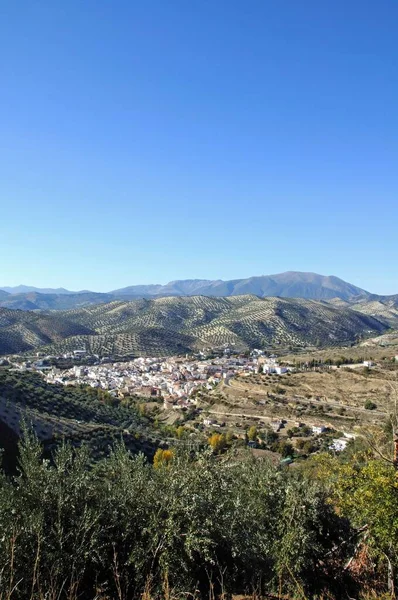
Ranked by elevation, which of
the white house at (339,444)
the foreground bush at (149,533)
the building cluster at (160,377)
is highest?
the foreground bush at (149,533)

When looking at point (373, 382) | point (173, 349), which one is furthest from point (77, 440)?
point (173, 349)

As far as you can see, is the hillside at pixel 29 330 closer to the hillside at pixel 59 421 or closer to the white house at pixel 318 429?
the hillside at pixel 59 421

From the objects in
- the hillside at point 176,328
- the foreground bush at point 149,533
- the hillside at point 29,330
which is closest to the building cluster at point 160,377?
the hillside at point 176,328

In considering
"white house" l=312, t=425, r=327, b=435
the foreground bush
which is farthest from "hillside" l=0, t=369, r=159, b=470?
"white house" l=312, t=425, r=327, b=435

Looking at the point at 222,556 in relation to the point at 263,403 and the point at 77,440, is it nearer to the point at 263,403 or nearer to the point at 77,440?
the point at 77,440

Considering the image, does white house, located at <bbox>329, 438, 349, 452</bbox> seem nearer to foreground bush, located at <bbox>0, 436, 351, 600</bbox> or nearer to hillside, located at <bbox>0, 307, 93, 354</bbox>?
foreground bush, located at <bbox>0, 436, 351, 600</bbox>

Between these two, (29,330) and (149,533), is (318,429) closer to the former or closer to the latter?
(149,533)
